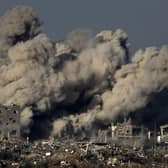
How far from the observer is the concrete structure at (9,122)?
82.0m

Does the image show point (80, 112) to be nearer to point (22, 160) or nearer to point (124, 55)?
point (124, 55)

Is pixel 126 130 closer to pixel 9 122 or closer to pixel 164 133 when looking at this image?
pixel 164 133

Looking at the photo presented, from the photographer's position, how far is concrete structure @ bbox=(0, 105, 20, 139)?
269ft

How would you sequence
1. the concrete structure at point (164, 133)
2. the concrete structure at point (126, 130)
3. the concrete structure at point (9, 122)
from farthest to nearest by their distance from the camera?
the concrete structure at point (164, 133) → the concrete structure at point (126, 130) → the concrete structure at point (9, 122)

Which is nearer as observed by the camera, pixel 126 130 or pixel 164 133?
pixel 126 130

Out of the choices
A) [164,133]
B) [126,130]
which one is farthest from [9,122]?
[164,133]

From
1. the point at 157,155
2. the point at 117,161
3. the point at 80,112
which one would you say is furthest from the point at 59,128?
the point at 117,161

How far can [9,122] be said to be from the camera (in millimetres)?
84750

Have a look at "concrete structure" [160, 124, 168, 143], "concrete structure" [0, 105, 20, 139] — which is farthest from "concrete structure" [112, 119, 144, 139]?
"concrete structure" [0, 105, 20, 139]

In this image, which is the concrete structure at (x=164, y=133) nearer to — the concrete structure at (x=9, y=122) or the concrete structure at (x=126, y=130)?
the concrete structure at (x=126, y=130)

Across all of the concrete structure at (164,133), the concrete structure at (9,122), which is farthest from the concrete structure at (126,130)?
the concrete structure at (9,122)

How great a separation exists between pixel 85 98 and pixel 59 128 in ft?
12.1

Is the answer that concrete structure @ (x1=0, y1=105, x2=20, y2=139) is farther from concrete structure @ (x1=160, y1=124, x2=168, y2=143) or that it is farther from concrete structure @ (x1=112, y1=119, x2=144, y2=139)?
concrete structure @ (x1=160, y1=124, x2=168, y2=143)

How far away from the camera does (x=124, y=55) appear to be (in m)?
87.4
